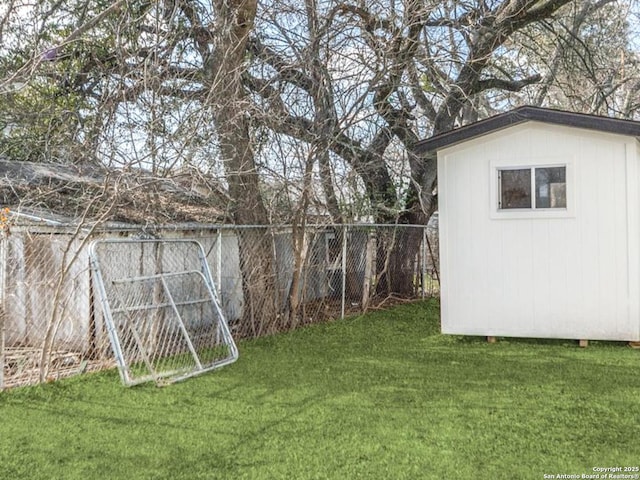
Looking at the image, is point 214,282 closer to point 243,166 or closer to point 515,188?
point 243,166

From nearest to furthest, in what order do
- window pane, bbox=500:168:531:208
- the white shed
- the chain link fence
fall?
the chain link fence
the white shed
window pane, bbox=500:168:531:208

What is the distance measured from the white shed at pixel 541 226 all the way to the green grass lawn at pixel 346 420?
570mm

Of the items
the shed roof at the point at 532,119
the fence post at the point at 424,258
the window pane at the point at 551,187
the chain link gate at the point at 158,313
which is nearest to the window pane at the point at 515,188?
the window pane at the point at 551,187

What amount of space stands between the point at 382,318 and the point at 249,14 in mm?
4753

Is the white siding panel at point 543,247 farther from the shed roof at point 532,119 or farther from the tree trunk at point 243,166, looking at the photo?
the tree trunk at point 243,166

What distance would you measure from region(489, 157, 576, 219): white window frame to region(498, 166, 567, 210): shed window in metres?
0.02

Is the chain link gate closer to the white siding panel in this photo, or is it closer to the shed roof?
the white siding panel

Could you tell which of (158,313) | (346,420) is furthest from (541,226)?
(158,313)

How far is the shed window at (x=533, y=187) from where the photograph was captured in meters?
6.66

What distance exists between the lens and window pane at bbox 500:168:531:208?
22.2 ft

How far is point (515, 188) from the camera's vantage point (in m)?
6.83

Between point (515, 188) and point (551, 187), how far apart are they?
15.1 inches

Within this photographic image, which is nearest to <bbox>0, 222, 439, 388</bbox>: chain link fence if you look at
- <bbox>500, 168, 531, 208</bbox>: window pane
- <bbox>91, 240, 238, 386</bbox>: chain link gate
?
<bbox>91, 240, 238, 386</bbox>: chain link gate

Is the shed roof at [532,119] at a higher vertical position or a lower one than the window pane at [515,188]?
higher
